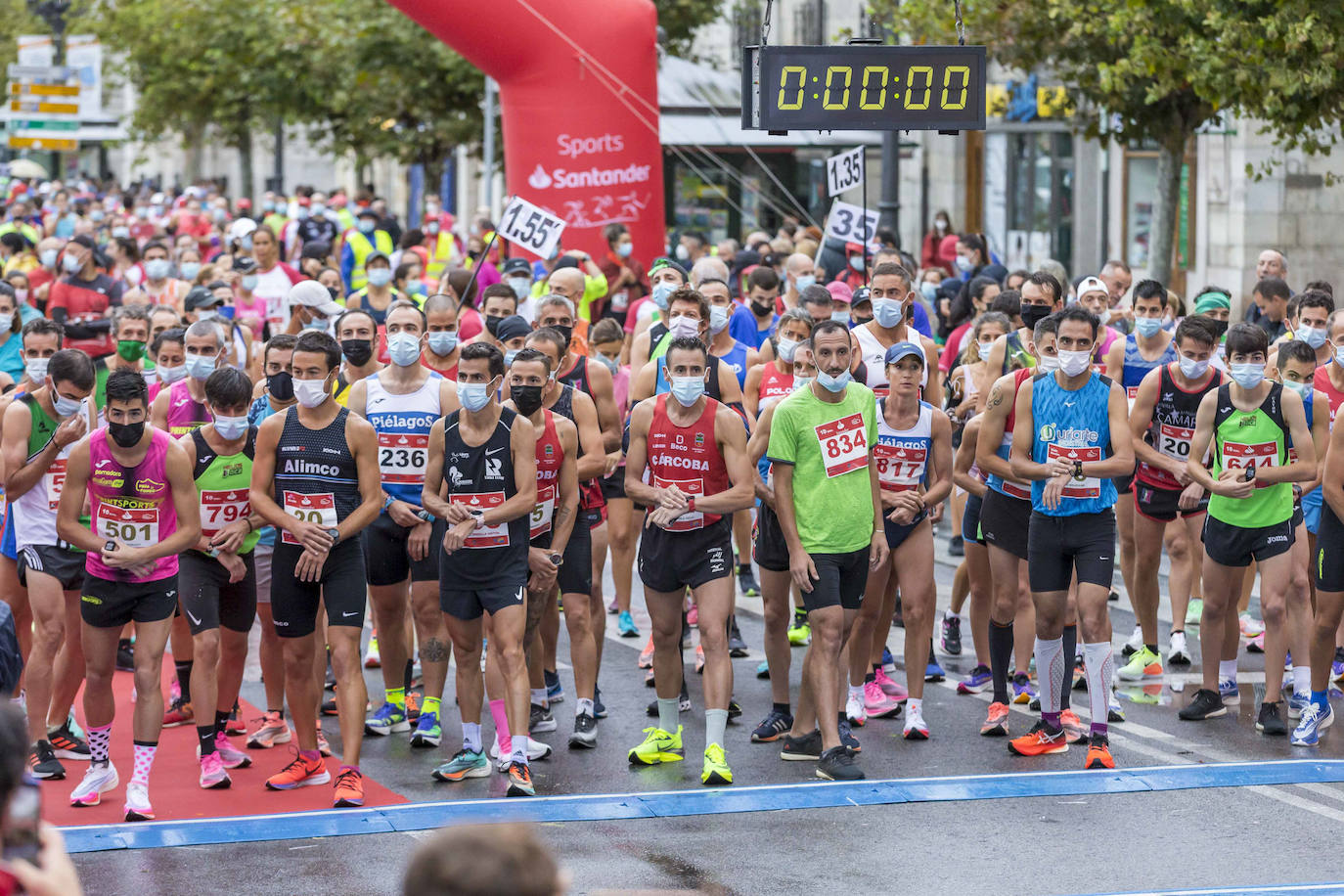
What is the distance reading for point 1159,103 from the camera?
1847 cm

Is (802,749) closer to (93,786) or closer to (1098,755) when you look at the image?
(1098,755)

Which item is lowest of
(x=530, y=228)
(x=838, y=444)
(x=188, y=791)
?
(x=188, y=791)

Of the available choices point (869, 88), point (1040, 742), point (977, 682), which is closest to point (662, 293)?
point (869, 88)

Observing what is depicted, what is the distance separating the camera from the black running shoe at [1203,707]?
903 centimetres

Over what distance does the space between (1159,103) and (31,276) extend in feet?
36.0

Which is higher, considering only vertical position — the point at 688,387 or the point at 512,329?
the point at 512,329

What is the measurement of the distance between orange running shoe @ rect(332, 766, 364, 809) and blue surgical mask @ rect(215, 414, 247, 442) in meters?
1.53

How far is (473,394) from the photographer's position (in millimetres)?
8078

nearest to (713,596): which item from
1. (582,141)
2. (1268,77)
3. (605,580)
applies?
(605,580)

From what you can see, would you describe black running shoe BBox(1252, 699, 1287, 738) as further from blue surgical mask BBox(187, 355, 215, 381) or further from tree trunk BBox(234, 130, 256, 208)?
tree trunk BBox(234, 130, 256, 208)

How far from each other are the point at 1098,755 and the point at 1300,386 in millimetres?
2196

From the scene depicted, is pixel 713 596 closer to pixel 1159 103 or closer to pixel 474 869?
pixel 474 869

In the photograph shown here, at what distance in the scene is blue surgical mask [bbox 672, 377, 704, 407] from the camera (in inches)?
327

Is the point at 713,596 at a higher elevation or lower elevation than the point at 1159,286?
lower
